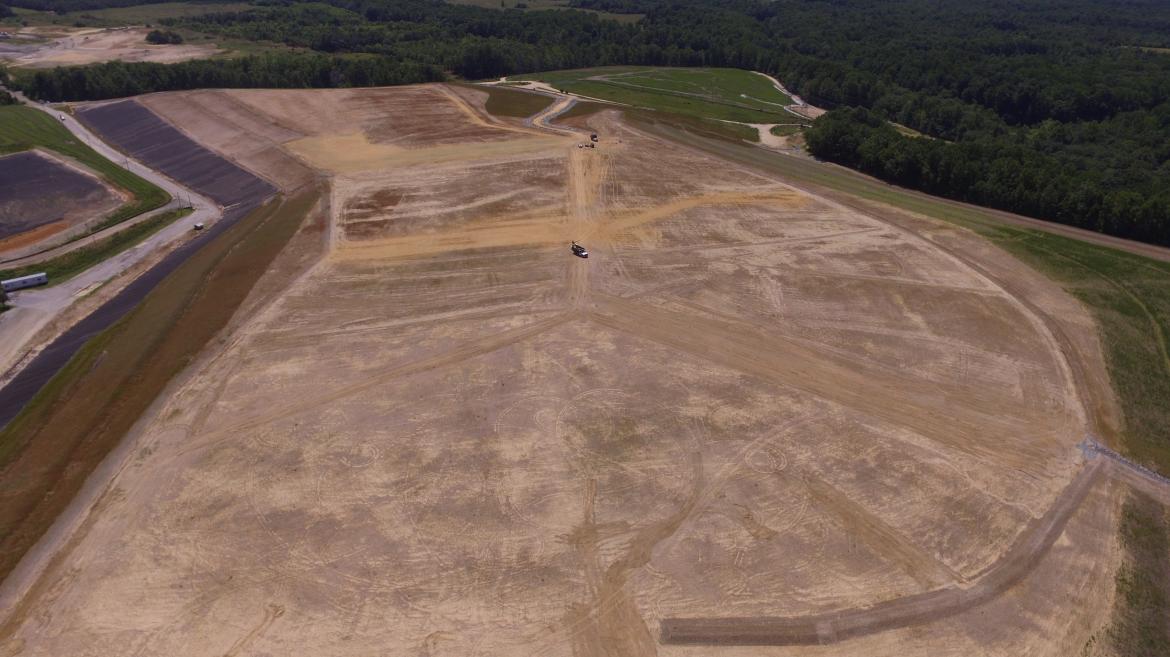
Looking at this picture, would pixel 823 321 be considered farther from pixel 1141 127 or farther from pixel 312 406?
pixel 1141 127

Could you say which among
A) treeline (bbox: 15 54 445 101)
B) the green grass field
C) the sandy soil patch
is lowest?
the sandy soil patch

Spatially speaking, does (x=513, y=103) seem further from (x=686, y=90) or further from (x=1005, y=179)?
(x=1005, y=179)

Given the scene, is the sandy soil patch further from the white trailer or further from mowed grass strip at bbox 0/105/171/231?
the white trailer

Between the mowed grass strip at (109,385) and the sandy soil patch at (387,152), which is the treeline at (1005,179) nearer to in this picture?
the sandy soil patch at (387,152)

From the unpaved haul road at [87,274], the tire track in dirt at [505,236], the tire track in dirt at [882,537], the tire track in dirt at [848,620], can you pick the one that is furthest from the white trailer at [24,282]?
the tire track in dirt at [882,537]

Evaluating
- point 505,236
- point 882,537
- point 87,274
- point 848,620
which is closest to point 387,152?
point 505,236

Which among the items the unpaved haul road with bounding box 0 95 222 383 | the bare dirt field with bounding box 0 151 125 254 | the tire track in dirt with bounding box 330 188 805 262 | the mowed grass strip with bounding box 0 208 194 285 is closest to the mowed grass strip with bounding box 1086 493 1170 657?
the tire track in dirt with bounding box 330 188 805 262
